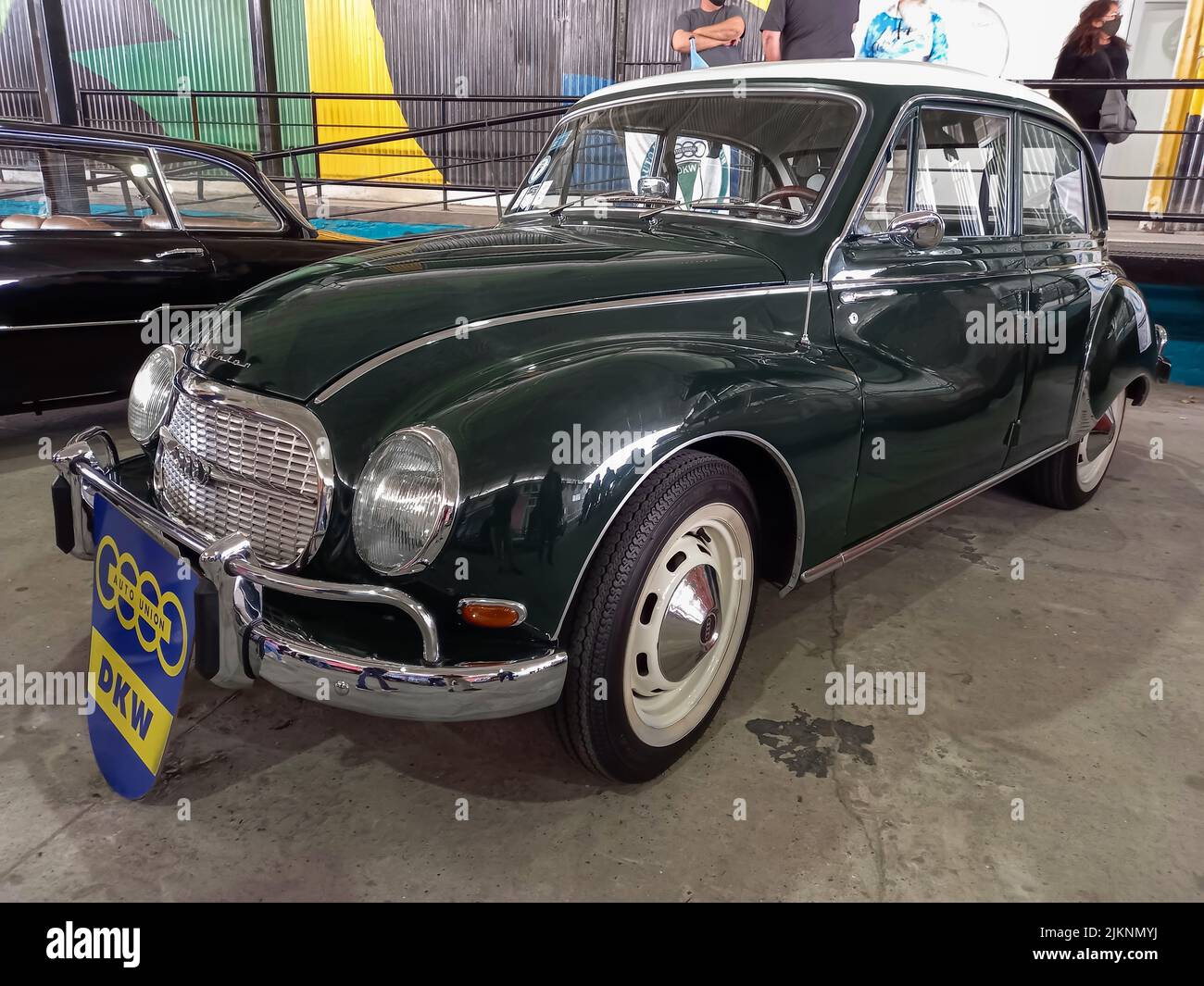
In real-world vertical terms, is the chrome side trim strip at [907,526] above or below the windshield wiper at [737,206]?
below

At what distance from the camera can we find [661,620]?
1909 mm

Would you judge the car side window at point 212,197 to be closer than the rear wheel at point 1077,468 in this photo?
No

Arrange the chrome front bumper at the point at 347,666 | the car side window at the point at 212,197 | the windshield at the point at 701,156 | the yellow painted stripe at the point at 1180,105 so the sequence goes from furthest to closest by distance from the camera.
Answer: the yellow painted stripe at the point at 1180,105 < the car side window at the point at 212,197 < the windshield at the point at 701,156 < the chrome front bumper at the point at 347,666

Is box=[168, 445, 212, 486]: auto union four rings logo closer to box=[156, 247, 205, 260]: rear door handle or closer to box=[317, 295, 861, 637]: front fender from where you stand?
box=[317, 295, 861, 637]: front fender

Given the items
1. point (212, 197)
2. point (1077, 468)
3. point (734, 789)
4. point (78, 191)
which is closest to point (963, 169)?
point (1077, 468)

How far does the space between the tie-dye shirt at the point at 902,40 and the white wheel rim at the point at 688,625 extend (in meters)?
3.76

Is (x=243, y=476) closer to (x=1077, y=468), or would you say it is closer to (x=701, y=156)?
(x=701, y=156)

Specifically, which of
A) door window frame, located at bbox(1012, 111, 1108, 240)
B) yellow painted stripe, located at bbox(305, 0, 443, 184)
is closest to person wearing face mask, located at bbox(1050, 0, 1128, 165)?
door window frame, located at bbox(1012, 111, 1108, 240)

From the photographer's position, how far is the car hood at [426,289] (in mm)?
1887

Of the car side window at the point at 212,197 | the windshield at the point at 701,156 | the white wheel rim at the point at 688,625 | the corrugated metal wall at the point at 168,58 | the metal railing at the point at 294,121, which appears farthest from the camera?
the corrugated metal wall at the point at 168,58

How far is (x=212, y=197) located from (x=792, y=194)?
3149 mm

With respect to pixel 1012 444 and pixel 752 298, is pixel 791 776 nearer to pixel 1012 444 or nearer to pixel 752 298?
pixel 752 298

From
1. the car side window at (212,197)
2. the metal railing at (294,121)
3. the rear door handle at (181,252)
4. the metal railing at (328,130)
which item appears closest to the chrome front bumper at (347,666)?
the rear door handle at (181,252)

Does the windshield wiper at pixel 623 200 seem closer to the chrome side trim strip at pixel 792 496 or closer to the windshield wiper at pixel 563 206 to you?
the windshield wiper at pixel 563 206
